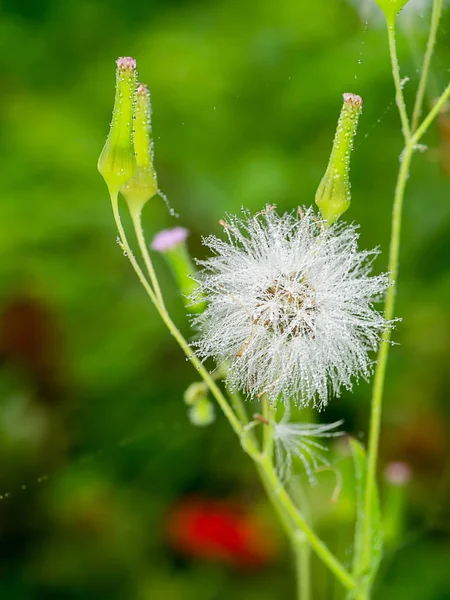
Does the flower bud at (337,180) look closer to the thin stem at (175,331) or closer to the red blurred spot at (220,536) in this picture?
the thin stem at (175,331)

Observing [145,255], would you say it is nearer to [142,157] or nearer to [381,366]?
[142,157]

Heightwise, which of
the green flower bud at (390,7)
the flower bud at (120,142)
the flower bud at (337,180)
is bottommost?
the flower bud at (337,180)

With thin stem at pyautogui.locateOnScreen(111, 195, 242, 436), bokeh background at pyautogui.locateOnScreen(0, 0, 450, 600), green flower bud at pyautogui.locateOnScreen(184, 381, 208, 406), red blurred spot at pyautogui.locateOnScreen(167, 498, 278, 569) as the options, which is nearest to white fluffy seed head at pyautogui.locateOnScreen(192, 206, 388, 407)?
thin stem at pyautogui.locateOnScreen(111, 195, 242, 436)

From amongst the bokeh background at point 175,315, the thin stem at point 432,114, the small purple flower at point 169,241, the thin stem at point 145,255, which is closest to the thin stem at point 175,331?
the thin stem at point 145,255

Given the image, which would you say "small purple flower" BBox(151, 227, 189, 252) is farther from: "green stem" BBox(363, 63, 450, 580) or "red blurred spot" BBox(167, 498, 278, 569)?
"red blurred spot" BBox(167, 498, 278, 569)

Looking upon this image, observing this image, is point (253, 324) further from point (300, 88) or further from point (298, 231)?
point (300, 88)

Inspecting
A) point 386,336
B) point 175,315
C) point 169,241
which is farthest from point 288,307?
point 175,315
